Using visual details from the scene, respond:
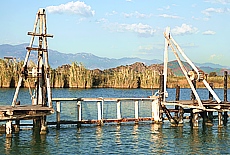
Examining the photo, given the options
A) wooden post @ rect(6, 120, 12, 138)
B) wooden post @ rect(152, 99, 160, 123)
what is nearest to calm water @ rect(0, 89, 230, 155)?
wooden post @ rect(6, 120, 12, 138)

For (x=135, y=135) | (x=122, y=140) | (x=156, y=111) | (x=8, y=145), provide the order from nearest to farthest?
1. (x=8, y=145)
2. (x=122, y=140)
3. (x=135, y=135)
4. (x=156, y=111)

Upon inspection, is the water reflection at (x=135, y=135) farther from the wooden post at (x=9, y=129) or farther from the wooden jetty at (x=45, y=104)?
the wooden post at (x=9, y=129)

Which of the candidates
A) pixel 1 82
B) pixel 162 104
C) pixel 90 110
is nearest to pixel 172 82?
pixel 1 82

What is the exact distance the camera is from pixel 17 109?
23406 millimetres

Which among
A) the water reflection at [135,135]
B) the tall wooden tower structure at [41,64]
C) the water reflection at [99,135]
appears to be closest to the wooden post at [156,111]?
the water reflection at [135,135]

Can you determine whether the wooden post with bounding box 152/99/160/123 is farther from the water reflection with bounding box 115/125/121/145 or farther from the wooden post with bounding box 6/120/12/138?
the wooden post with bounding box 6/120/12/138

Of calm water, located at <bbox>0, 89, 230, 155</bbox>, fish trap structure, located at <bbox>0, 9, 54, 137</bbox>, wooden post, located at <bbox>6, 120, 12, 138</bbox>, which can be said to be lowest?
calm water, located at <bbox>0, 89, 230, 155</bbox>

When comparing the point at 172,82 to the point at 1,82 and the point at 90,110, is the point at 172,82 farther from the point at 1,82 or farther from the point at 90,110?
the point at 90,110

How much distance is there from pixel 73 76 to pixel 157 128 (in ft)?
201

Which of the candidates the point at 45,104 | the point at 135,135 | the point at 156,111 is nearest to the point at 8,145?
the point at 45,104

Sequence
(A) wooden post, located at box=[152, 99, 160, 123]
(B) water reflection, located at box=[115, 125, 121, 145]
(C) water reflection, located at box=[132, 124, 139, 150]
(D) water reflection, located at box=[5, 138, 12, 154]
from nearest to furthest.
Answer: (D) water reflection, located at box=[5, 138, 12, 154]
(C) water reflection, located at box=[132, 124, 139, 150]
(B) water reflection, located at box=[115, 125, 121, 145]
(A) wooden post, located at box=[152, 99, 160, 123]

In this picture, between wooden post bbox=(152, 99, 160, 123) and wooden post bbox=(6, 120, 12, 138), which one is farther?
wooden post bbox=(152, 99, 160, 123)

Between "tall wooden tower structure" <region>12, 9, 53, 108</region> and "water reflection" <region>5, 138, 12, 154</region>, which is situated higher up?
"tall wooden tower structure" <region>12, 9, 53, 108</region>

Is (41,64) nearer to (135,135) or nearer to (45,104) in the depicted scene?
(45,104)
